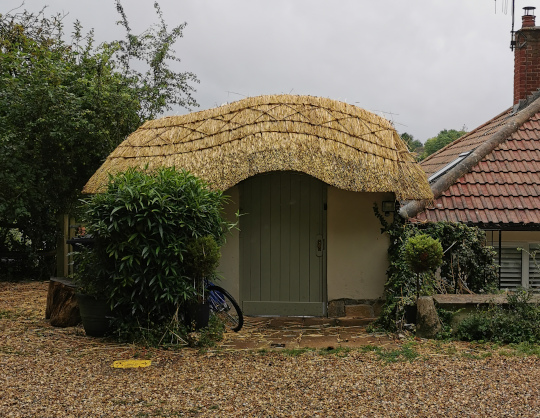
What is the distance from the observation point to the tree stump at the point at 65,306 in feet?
26.2

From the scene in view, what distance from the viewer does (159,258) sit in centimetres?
696

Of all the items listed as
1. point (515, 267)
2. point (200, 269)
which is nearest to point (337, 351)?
point (200, 269)

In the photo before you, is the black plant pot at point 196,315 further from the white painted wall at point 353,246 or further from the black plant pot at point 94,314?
the white painted wall at point 353,246

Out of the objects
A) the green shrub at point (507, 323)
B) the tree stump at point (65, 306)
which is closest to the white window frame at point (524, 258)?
the green shrub at point (507, 323)

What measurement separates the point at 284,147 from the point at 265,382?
13.0ft

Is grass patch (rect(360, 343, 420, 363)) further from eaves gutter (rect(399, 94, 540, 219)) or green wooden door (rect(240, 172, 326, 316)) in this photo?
eaves gutter (rect(399, 94, 540, 219))

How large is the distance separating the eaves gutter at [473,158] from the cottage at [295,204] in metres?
0.82

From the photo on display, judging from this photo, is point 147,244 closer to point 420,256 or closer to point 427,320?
point 420,256

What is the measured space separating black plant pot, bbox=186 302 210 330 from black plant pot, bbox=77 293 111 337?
98 cm

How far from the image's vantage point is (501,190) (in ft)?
34.3

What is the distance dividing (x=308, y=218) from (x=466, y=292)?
257 cm

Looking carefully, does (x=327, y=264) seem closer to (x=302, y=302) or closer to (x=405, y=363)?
(x=302, y=302)

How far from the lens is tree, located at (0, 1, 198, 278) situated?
11.2m

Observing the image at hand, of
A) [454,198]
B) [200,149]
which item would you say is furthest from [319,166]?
[454,198]
